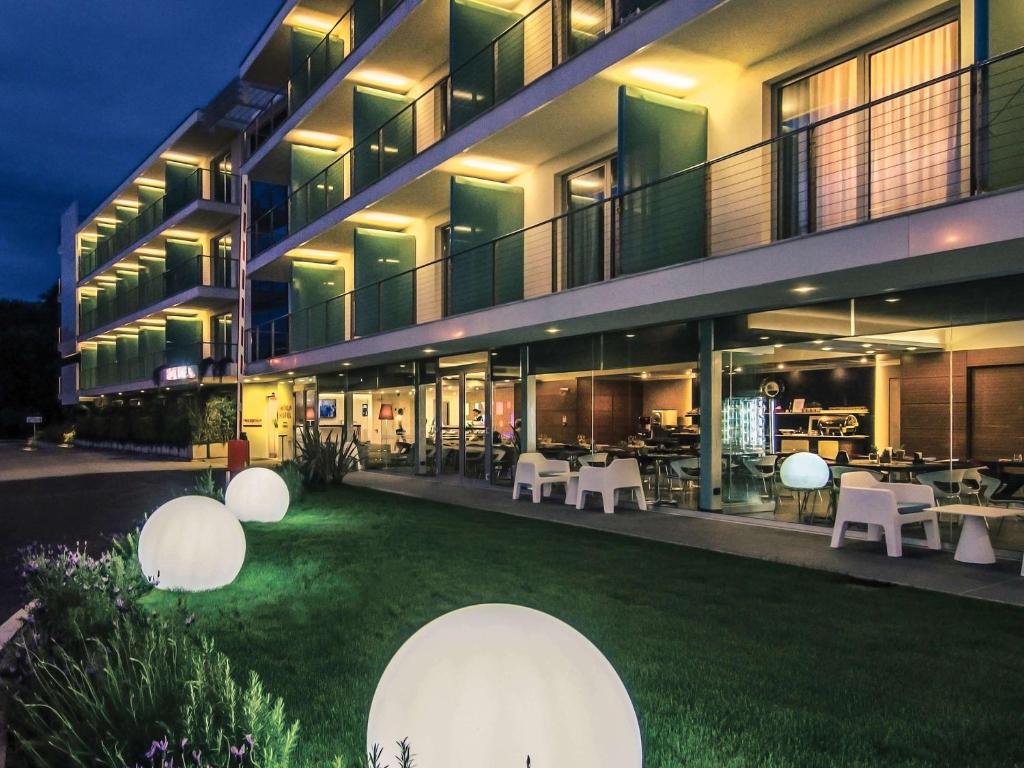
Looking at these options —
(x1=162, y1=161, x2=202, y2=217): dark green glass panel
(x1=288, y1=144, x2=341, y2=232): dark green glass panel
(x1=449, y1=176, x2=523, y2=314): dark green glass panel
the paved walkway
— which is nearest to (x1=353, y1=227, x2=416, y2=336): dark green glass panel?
(x1=288, y1=144, x2=341, y2=232): dark green glass panel

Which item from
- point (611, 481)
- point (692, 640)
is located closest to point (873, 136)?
point (611, 481)

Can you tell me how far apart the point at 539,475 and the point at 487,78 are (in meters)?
8.17

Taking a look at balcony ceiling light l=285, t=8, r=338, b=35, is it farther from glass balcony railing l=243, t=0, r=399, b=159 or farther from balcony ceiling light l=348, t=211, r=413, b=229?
balcony ceiling light l=348, t=211, r=413, b=229

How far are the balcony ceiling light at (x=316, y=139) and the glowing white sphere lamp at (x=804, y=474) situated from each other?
17.8m

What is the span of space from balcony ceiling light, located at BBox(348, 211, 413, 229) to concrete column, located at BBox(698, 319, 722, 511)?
410 inches

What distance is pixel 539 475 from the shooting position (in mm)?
15359

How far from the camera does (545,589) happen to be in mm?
7508

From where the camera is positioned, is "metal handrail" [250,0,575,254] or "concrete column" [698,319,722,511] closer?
"concrete column" [698,319,722,511]

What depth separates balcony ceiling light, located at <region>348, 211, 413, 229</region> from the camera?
20719 millimetres

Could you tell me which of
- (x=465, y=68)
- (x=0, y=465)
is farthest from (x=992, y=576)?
(x=0, y=465)

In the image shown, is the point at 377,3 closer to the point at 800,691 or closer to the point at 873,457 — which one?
the point at 873,457

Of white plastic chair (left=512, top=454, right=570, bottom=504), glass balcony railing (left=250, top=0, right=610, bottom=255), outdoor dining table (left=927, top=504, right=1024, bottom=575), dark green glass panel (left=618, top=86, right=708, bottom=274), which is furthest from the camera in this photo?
white plastic chair (left=512, top=454, right=570, bottom=504)

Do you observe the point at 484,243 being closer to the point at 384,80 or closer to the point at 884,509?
Answer: the point at 384,80

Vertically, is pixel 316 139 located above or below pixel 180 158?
below
